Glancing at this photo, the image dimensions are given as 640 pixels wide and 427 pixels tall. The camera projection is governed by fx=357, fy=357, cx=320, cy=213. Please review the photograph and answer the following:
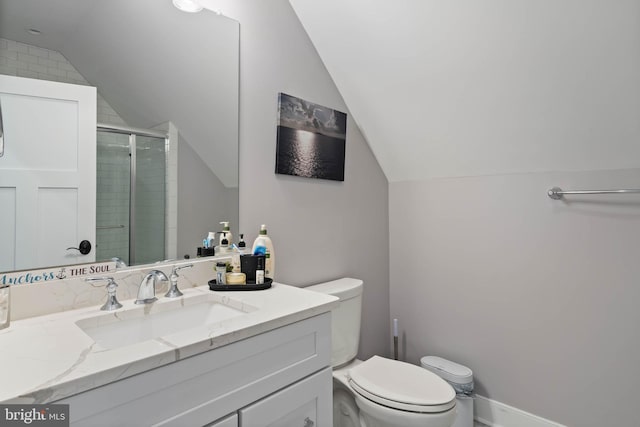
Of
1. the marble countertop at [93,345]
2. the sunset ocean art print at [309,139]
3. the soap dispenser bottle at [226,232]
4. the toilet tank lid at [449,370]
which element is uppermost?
the sunset ocean art print at [309,139]

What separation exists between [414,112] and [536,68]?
606 mm

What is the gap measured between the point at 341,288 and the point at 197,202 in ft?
2.74

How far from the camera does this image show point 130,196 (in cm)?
123

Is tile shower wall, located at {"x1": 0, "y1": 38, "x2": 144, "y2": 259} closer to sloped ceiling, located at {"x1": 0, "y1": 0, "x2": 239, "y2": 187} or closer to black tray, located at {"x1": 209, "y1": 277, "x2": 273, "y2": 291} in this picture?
sloped ceiling, located at {"x1": 0, "y1": 0, "x2": 239, "y2": 187}

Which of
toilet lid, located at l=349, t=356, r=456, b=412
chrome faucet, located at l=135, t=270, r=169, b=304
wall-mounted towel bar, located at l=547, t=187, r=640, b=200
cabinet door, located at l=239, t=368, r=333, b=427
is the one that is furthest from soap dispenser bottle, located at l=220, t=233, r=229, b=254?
wall-mounted towel bar, located at l=547, t=187, r=640, b=200

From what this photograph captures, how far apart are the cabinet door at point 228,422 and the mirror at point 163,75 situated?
25.7 inches

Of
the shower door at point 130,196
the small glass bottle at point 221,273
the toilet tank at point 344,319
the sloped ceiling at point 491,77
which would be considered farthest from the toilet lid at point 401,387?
the sloped ceiling at point 491,77

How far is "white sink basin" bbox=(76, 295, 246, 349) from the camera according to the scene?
3.37ft

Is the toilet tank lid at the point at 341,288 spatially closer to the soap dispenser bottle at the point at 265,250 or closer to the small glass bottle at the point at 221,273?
the soap dispenser bottle at the point at 265,250

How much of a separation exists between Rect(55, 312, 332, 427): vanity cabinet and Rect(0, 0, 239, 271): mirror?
0.59 meters

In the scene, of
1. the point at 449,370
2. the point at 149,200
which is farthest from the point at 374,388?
the point at 149,200

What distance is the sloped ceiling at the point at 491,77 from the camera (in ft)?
4.59

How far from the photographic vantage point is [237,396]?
0.91m

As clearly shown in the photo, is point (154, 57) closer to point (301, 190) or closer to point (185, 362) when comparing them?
point (301, 190)
